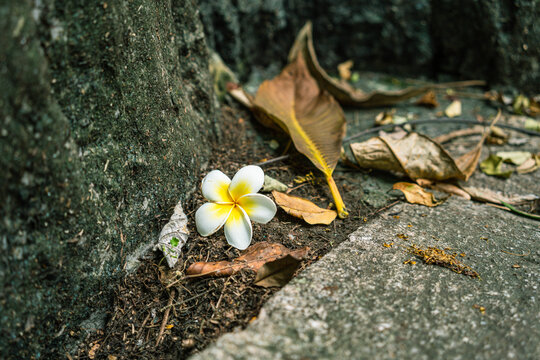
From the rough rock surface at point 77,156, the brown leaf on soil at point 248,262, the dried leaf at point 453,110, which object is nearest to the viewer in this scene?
the rough rock surface at point 77,156

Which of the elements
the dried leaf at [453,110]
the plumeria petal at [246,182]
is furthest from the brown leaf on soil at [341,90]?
the plumeria petal at [246,182]

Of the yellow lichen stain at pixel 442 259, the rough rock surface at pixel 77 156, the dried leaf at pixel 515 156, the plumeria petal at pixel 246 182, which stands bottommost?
the dried leaf at pixel 515 156

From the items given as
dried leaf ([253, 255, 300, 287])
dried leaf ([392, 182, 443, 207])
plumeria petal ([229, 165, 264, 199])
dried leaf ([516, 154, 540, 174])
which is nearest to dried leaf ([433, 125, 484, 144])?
dried leaf ([516, 154, 540, 174])

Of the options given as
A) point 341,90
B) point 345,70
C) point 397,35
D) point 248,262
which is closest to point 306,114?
point 341,90

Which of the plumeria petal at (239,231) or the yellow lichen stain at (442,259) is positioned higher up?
the plumeria petal at (239,231)

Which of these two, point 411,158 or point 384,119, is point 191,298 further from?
point 384,119

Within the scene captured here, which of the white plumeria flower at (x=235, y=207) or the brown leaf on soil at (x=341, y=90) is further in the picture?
the brown leaf on soil at (x=341, y=90)

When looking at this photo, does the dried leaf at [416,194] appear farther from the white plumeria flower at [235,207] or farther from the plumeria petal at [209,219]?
the plumeria petal at [209,219]
